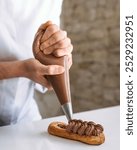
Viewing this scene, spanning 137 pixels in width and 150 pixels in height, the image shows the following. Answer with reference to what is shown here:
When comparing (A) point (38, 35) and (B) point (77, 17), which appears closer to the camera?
(A) point (38, 35)

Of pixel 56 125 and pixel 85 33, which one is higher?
pixel 85 33

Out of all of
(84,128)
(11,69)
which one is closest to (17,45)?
(11,69)

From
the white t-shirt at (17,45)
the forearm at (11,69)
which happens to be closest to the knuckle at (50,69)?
the forearm at (11,69)

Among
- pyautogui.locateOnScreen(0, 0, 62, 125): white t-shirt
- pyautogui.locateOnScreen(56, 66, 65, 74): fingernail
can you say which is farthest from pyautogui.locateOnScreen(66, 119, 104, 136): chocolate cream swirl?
pyautogui.locateOnScreen(0, 0, 62, 125): white t-shirt

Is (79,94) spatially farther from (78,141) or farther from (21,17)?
(78,141)

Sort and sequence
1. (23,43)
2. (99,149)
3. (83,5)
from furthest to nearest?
(83,5)
(23,43)
(99,149)

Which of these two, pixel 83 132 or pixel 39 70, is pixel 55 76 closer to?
pixel 39 70

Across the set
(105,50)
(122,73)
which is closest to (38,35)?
(122,73)
